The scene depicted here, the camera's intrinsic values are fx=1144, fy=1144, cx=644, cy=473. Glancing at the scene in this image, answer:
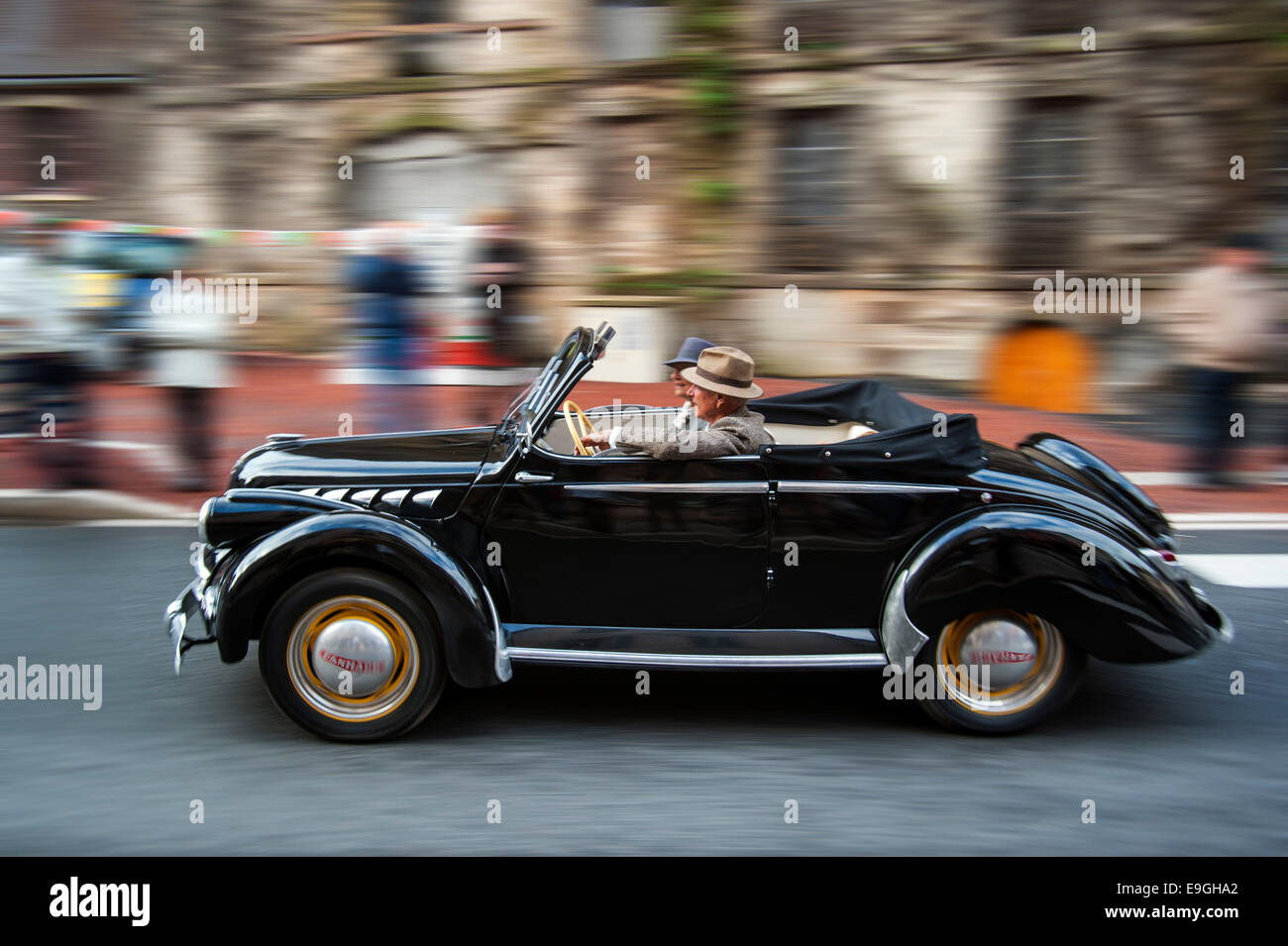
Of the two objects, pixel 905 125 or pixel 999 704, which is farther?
pixel 905 125

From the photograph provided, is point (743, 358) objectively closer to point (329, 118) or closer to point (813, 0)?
point (813, 0)

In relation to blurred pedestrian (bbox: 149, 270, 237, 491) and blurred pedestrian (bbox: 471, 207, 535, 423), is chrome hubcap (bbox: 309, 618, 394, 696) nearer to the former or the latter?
blurred pedestrian (bbox: 149, 270, 237, 491)

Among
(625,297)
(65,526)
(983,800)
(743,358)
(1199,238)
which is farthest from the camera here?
(625,297)

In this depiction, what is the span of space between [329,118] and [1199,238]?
9733 millimetres

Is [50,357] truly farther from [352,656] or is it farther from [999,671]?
[999,671]

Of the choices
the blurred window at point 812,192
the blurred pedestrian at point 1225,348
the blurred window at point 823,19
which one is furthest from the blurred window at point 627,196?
the blurred pedestrian at point 1225,348

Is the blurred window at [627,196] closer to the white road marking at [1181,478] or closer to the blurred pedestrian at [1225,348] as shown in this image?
the white road marking at [1181,478]

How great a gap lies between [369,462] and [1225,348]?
6408 mm

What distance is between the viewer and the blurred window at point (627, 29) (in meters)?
12.9

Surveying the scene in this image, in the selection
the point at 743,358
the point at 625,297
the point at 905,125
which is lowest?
the point at 743,358

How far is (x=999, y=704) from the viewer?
421 cm

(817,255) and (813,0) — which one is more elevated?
(813,0)

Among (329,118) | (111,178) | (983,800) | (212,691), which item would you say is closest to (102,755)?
(212,691)

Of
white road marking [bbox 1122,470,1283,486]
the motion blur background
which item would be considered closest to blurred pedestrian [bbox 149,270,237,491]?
the motion blur background
